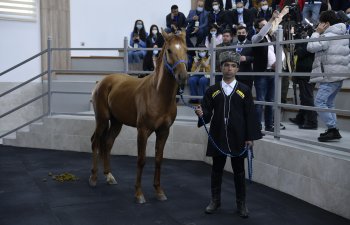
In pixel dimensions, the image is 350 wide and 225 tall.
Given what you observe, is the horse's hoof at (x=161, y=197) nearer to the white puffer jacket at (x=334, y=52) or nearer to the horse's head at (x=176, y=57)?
the horse's head at (x=176, y=57)

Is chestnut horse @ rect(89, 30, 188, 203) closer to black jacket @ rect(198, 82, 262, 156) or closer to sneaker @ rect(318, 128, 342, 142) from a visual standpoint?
black jacket @ rect(198, 82, 262, 156)

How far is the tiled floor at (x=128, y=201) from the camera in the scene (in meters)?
4.22

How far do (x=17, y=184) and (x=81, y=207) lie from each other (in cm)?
145

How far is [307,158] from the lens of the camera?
4.79 meters

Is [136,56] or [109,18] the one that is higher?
[109,18]

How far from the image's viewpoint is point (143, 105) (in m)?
4.81

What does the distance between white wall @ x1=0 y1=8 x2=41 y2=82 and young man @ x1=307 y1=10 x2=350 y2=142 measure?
21.5 ft

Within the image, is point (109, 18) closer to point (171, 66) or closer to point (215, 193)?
point (171, 66)

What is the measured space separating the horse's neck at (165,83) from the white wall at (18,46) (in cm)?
578

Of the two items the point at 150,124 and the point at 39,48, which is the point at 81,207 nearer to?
the point at 150,124

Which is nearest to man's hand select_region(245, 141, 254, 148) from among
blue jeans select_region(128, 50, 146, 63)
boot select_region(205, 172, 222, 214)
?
boot select_region(205, 172, 222, 214)

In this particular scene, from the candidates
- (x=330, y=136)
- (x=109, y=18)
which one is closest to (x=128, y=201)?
(x=330, y=136)

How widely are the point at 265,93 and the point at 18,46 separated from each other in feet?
19.1

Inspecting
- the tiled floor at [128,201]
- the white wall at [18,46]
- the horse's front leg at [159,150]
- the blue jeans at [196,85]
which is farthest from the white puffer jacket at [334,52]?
the white wall at [18,46]
